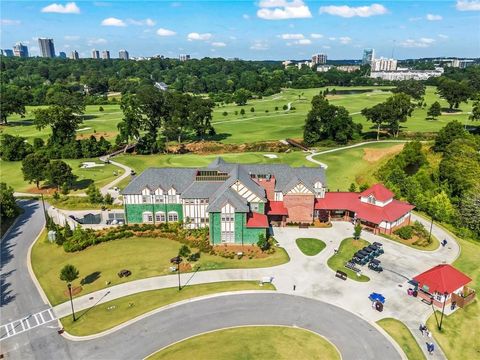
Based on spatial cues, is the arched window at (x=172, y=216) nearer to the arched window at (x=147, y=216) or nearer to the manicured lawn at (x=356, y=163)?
the arched window at (x=147, y=216)

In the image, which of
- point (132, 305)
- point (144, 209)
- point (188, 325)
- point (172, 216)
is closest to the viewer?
point (188, 325)

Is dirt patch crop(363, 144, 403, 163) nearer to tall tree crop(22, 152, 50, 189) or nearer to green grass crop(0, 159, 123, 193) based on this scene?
green grass crop(0, 159, 123, 193)

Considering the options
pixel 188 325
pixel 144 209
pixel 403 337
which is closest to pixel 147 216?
pixel 144 209

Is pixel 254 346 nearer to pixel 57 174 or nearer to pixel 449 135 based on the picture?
pixel 57 174

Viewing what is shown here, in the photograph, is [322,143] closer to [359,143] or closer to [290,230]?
[359,143]

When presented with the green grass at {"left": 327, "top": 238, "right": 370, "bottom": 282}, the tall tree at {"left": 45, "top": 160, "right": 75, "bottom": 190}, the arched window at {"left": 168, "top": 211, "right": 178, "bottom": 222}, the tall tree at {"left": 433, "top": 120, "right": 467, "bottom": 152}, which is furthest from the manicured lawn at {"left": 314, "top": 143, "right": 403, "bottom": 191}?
the tall tree at {"left": 45, "top": 160, "right": 75, "bottom": 190}

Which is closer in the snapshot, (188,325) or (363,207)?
(188,325)
